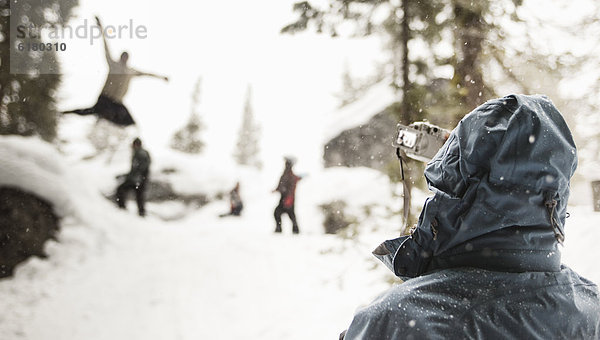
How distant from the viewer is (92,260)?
6.82 m

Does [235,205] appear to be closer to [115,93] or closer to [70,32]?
[115,93]

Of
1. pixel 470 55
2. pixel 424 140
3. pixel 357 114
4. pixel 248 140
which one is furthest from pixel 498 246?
pixel 248 140

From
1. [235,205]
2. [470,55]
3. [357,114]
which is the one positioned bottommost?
[235,205]

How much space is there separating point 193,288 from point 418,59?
16.6ft

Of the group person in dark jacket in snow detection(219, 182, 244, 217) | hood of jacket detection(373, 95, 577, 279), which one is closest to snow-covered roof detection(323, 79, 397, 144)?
person in dark jacket in snow detection(219, 182, 244, 217)

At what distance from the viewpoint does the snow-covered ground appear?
528 centimetres

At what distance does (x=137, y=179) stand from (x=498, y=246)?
30.7 ft

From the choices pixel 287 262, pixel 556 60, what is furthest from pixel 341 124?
pixel 556 60

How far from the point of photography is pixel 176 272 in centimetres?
682

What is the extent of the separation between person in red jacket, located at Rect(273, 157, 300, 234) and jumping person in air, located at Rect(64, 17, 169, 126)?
145 inches

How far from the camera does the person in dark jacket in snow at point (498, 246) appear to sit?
0.82 m

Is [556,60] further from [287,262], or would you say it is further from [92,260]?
[92,260]

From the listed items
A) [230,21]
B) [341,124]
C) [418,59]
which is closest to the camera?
[418,59]

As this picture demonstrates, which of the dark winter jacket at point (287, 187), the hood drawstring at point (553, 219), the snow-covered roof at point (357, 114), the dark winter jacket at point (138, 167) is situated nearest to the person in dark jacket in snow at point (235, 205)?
the dark winter jacket at point (287, 187)
